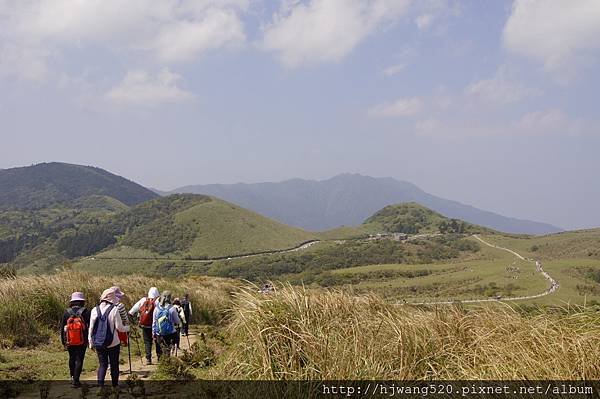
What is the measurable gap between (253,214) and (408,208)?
70.5 metres

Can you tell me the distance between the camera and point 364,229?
589ft

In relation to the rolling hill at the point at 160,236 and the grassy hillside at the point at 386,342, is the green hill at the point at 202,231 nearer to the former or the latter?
the rolling hill at the point at 160,236

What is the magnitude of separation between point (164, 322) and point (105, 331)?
2.49 m

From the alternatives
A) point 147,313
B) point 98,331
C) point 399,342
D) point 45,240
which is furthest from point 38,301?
point 45,240

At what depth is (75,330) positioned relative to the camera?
318 inches

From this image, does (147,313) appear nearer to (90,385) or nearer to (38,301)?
(90,385)

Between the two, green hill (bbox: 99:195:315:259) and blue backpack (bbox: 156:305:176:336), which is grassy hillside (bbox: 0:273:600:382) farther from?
green hill (bbox: 99:195:315:259)

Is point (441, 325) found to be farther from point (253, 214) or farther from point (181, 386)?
point (253, 214)

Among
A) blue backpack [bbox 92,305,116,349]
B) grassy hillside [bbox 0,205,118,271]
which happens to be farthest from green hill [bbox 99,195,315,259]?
blue backpack [bbox 92,305,116,349]

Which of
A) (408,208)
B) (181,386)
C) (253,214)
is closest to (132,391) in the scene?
(181,386)

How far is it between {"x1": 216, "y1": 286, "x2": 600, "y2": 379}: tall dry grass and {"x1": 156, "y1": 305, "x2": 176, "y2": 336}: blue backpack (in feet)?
10.2

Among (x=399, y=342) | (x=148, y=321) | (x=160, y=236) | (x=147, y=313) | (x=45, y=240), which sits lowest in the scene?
(x=148, y=321)

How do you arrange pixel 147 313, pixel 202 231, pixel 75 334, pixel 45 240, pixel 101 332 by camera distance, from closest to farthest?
1. pixel 101 332
2. pixel 75 334
3. pixel 147 313
4. pixel 202 231
5. pixel 45 240

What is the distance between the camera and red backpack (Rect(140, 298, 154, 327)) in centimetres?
1055
